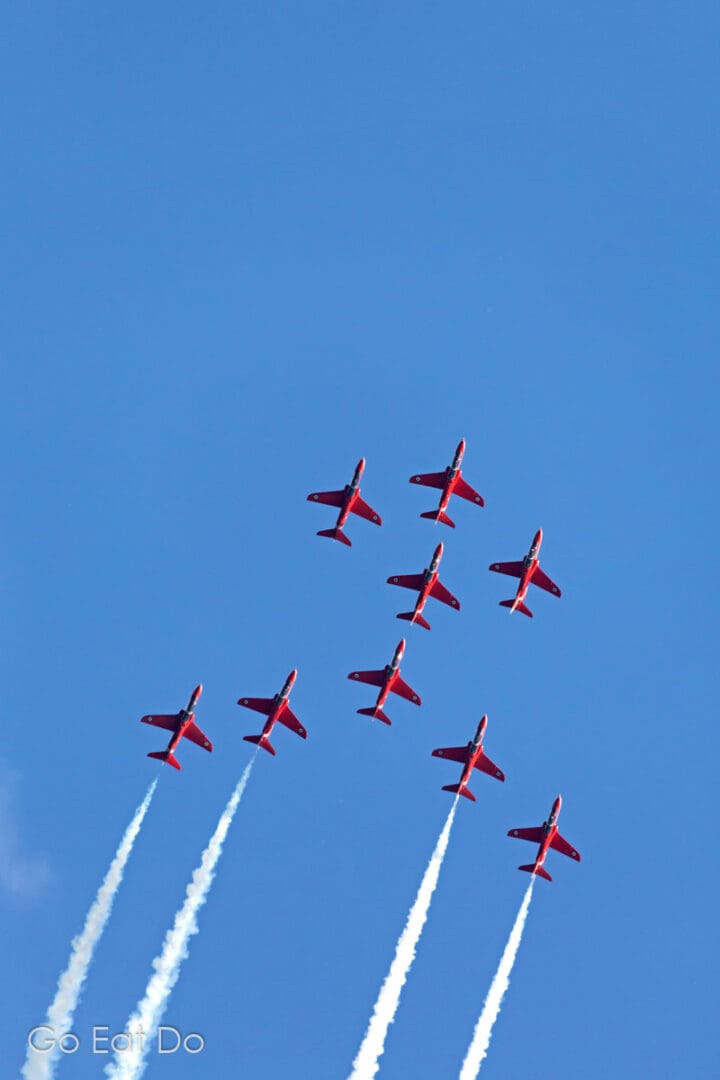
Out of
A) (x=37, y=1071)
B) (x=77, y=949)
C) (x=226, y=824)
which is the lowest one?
(x=37, y=1071)

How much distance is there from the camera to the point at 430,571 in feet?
641

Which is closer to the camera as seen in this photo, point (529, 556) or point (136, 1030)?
point (136, 1030)

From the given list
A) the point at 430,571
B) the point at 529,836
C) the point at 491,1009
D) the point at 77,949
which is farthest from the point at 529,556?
the point at 77,949

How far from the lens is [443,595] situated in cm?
19725

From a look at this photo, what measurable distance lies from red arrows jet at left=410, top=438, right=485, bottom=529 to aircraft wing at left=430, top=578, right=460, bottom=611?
5.80m

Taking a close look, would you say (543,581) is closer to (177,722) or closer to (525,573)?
(525,573)

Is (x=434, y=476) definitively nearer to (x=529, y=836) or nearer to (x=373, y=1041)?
(x=529, y=836)

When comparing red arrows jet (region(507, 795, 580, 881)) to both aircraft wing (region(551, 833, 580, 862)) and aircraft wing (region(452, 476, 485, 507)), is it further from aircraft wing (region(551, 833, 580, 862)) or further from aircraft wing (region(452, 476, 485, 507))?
aircraft wing (region(452, 476, 485, 507))

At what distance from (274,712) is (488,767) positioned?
2094cm

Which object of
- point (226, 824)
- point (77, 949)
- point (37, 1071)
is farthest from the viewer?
point (226, 824)

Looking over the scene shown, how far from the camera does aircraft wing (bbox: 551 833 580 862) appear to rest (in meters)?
190

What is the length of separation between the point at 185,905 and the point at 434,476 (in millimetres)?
47276

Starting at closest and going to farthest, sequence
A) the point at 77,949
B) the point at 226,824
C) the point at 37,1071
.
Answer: the point at 37,1071, the point at 77,949, the point at 226,824

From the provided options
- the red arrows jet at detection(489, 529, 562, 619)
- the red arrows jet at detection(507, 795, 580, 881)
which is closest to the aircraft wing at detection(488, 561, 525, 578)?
the red arrows jet at detection(489, 529, 562, 619)
